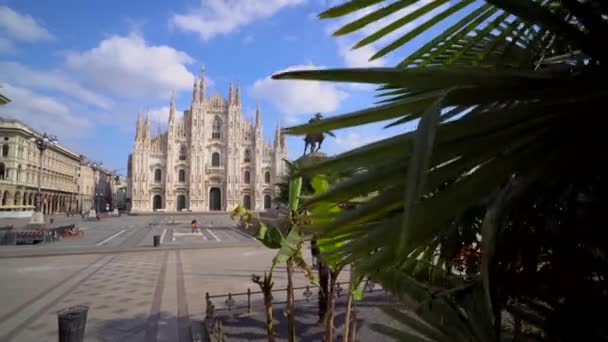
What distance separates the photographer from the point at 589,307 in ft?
2.42

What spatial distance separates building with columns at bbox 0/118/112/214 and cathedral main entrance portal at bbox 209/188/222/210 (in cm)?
1897

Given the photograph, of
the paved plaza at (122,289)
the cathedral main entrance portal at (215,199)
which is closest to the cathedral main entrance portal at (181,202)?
the cathedral main entrance portal at (215,199)

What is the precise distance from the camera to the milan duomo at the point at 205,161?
147 feet

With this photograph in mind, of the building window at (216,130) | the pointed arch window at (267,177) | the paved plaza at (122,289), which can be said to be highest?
the building window at (216,130)

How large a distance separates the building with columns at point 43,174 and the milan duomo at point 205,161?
399 inches

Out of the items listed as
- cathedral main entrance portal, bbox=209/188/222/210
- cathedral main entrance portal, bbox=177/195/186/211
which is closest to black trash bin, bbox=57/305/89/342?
cathedral main entrance portal, bbox=177/195/186/211

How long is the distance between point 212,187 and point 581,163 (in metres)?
48.0

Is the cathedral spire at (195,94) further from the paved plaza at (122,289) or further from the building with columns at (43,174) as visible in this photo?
the paved plaza at (122,289)

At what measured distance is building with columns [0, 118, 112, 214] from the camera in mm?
36344

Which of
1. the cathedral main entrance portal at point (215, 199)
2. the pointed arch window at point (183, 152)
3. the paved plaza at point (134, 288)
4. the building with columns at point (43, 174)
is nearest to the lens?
the paved plaza at point (134, 288)

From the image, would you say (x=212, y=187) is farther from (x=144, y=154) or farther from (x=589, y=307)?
(x=589, y=307)

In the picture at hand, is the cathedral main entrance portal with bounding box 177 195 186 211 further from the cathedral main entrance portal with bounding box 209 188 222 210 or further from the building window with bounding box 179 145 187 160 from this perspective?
the building window with bounding box 179 145 187 160

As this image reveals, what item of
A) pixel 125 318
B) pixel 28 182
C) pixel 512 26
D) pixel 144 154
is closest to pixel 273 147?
pixel 144 154

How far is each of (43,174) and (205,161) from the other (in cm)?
1849
